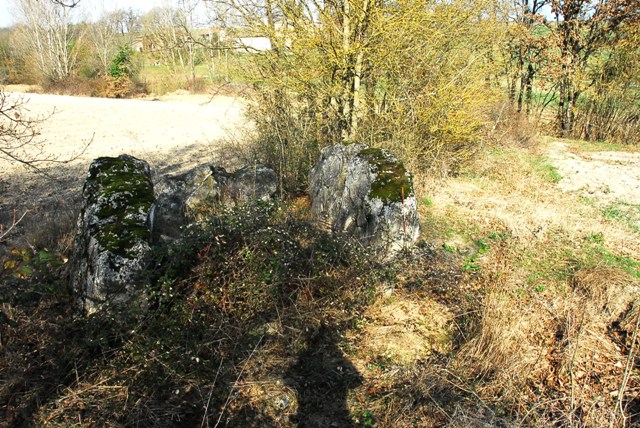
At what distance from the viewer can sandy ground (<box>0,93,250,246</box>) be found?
27.6 feet

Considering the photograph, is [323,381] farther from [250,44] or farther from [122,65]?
[122,65]

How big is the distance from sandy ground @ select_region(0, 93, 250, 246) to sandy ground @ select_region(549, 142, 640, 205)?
26.6 feet

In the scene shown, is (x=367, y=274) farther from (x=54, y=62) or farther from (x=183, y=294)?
(x=54, y=62)

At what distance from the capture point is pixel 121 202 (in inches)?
181

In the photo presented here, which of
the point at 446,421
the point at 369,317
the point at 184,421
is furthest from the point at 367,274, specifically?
the point at 184,421

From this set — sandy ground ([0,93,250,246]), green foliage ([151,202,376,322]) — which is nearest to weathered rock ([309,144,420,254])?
green foliage ([151,202,376,322])

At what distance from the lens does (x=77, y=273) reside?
4.17 meters

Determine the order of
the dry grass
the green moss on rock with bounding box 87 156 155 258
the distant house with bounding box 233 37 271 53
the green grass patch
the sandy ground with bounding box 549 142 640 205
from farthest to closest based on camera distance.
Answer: the green grass patch
the sandy ground with bounding box 549 142 640 205
the distant house with bounding box 233 37 271 53
the green moss on rock with bounding box 87 156 155 258
the dry grass

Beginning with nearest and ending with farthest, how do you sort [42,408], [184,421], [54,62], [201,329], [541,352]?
[42,408] → [184,421] → [201,329] → [541,352] → [54,62]

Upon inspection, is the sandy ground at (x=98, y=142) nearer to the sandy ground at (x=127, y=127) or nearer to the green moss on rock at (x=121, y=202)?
the sandy ground at (x=127, y=127)

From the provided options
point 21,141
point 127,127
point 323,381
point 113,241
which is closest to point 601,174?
point 323,381

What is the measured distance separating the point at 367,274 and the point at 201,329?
1880 mm

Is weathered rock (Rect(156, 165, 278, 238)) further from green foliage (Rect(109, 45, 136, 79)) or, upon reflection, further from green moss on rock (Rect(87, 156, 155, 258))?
green foliage (Rect(109, 45, 136, 79))

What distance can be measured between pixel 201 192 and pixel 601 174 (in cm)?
997
